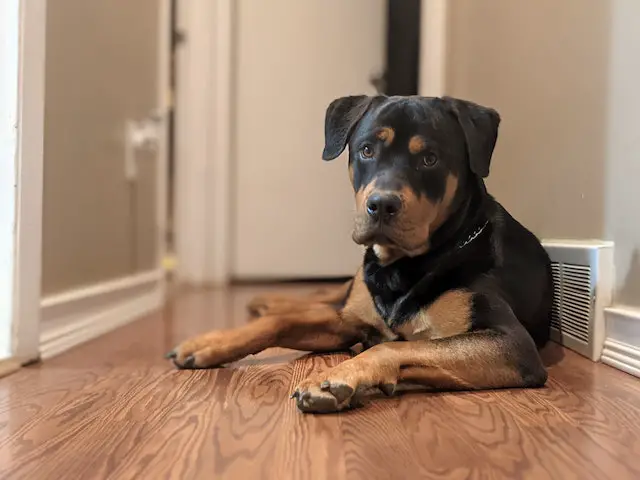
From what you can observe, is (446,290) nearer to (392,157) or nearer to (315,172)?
(392,157)

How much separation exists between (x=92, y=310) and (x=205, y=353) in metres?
1.04

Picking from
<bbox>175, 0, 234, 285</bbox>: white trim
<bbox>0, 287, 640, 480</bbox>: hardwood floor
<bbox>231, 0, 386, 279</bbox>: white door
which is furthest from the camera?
<bbox>175, 0, 234, 285</bbox>: white trim

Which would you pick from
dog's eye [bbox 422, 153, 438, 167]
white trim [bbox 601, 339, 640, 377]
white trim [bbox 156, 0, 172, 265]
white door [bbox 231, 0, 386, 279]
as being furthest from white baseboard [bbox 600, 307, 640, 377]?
white door [bbox 231, 0, 386, 279]

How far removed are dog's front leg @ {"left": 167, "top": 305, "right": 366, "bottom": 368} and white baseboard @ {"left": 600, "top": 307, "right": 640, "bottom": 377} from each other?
2.26ft

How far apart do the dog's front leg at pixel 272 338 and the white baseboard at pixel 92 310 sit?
538 mm

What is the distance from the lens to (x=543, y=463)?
1032 millimetres

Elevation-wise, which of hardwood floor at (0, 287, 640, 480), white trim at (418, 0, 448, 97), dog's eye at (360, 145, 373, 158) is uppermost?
white trim at (418, 0, 448, 97)

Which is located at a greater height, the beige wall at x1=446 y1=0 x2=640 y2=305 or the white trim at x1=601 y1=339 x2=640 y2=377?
the beige wall at x1=446 y1=0 x2=640 y2=305

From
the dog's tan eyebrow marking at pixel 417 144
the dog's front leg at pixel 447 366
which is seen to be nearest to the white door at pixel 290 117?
the dog's tan eyebrow marking at pixel 417 144

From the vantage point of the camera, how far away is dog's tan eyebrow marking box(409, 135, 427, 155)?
163 centimetres

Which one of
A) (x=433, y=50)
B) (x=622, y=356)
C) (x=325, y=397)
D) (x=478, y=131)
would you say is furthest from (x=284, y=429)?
(x=433, y=50)

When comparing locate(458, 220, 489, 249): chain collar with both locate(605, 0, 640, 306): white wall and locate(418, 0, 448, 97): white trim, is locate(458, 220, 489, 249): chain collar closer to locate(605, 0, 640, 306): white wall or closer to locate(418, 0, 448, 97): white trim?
locate(605, 0, 640, 306): white wall

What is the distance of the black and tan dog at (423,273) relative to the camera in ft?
4.84

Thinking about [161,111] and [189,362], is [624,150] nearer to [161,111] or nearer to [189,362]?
[189,362]
